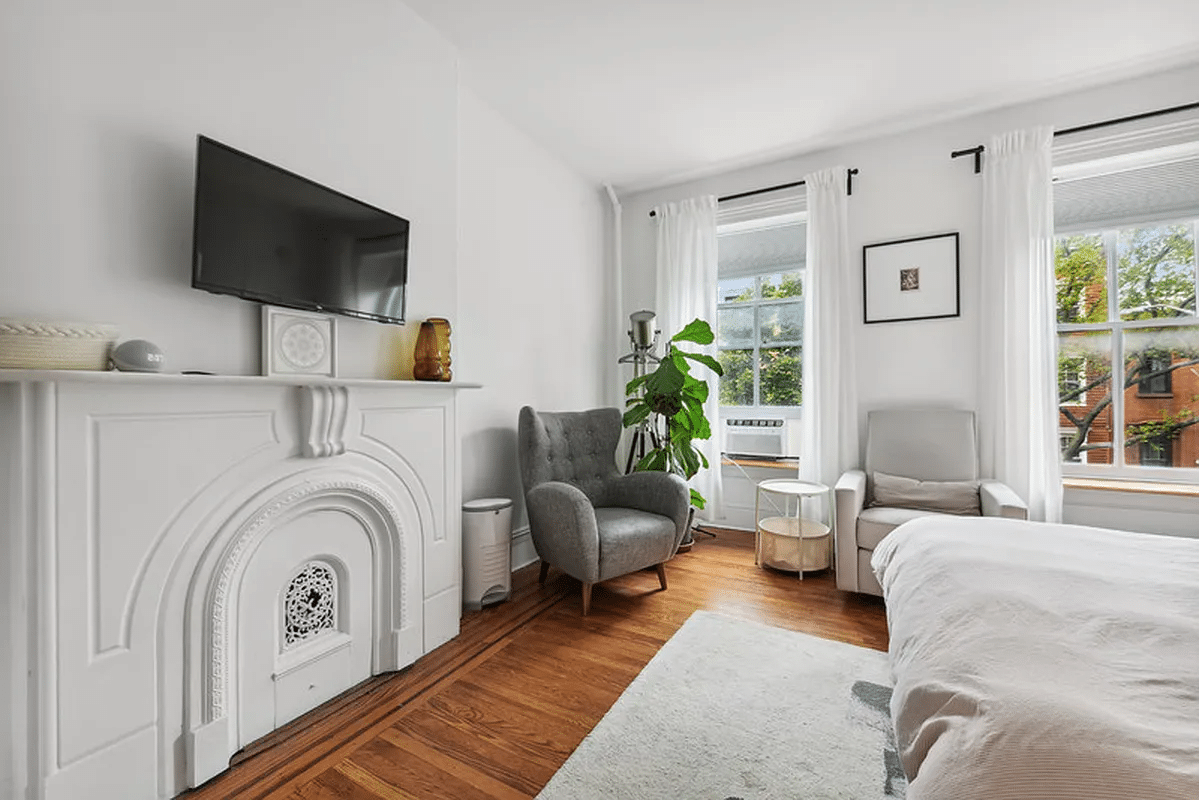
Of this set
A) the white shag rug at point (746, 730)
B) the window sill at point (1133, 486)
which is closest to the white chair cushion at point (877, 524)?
the white shag rug at point (746, 730)

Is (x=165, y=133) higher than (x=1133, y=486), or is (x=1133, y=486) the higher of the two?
(x=165, y=133)

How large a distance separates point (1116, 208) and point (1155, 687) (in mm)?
3512

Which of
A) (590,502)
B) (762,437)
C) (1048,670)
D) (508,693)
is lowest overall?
(508,693)

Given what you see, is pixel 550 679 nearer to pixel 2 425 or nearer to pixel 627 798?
pixel 627 798

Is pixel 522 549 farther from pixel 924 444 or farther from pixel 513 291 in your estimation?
pixel 924 444

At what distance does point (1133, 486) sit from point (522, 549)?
11.6 feet

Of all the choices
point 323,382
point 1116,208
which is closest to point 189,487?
point 323,382

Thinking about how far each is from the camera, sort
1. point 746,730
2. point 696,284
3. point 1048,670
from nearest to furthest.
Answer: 1. point 1048,670
2. point 746,730
3. point 696,284

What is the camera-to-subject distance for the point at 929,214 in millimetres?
3223

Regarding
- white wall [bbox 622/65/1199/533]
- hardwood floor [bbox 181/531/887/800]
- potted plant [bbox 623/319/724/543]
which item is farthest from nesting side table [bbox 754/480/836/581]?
white wall [bbox 622/65/1199/533]

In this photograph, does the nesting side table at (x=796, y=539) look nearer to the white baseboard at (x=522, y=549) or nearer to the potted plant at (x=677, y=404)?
the potted plant at (x=677, y=404)

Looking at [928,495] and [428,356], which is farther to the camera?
[928,495]

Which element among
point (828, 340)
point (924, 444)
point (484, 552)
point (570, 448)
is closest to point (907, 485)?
point (924, 444)

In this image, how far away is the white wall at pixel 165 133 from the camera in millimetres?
1264
